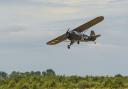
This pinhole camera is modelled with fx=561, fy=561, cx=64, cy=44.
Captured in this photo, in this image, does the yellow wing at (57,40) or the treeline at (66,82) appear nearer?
the treeline at (66,82)

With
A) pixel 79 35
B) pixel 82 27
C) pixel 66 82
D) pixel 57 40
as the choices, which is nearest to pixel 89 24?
pixel 82 27

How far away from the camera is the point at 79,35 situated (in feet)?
227

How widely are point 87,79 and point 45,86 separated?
533cm

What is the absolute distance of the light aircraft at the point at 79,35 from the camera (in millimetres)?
68688

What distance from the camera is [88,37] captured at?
7200 centimetres

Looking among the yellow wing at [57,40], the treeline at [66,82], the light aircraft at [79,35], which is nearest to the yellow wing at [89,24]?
the light aircraft at [79,35]

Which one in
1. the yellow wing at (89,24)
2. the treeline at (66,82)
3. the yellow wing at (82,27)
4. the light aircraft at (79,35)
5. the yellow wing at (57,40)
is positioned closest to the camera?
the treeline at (66,82)

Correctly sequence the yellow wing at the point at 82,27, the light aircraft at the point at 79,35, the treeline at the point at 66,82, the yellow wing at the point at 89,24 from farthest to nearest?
the yellow wing at the point at 82,27, the yellow wing at the point at 89,24, the light aircraft at the point at 79,35, the treeline at the point at 66,82

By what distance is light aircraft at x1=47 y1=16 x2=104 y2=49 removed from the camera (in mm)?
68688

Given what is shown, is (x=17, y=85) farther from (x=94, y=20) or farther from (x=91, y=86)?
(x=94, y=20)

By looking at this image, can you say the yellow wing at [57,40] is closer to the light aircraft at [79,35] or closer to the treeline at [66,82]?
the light aircraft at [79,35]

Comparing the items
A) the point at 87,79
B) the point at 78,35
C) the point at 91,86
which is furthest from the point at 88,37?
the point at 91,86

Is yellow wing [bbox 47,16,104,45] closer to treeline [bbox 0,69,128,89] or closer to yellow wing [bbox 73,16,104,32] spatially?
yellow wing [bbox 73,16,104,32]

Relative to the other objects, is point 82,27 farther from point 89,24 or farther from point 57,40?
point 57,40
